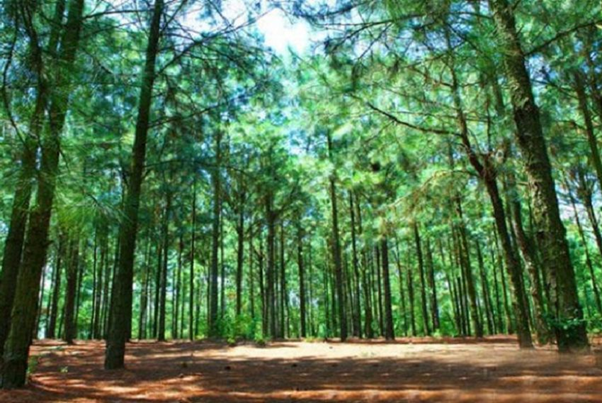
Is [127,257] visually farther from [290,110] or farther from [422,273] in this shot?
[422,273]

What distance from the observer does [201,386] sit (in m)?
4.96

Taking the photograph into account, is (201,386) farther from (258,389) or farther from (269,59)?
(269,59)

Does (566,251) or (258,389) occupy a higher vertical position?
(566,251)

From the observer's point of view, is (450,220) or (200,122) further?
(450,220)

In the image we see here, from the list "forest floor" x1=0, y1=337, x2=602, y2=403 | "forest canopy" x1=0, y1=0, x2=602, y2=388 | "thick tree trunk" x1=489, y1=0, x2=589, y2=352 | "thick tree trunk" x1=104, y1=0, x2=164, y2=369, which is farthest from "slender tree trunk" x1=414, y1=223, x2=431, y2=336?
"thick tree trunk" x1=104, y1=0, x2=164, y2=369

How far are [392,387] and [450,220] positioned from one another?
7759 mm

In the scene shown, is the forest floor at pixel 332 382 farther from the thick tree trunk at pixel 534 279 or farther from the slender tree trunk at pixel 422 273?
the slender tree trunk at pixel 422 273

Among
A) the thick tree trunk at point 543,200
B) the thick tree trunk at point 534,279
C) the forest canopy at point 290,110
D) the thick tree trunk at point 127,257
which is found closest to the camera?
the forest canopy at point 290,110

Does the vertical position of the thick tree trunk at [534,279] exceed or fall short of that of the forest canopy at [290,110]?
it falls short

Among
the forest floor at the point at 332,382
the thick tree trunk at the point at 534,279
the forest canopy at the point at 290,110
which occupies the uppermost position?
the forest canopy at the point at 290,110

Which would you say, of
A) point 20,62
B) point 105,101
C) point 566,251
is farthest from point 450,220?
point 20,62

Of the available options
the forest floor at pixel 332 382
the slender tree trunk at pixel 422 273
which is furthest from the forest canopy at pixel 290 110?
the slender tree trunk at pixel 422 273

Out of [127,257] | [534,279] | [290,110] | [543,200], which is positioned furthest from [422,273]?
[127,257]

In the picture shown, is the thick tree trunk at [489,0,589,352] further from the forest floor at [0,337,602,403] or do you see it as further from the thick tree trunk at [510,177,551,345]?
the thick tree trunk at [510,177,551,345]
